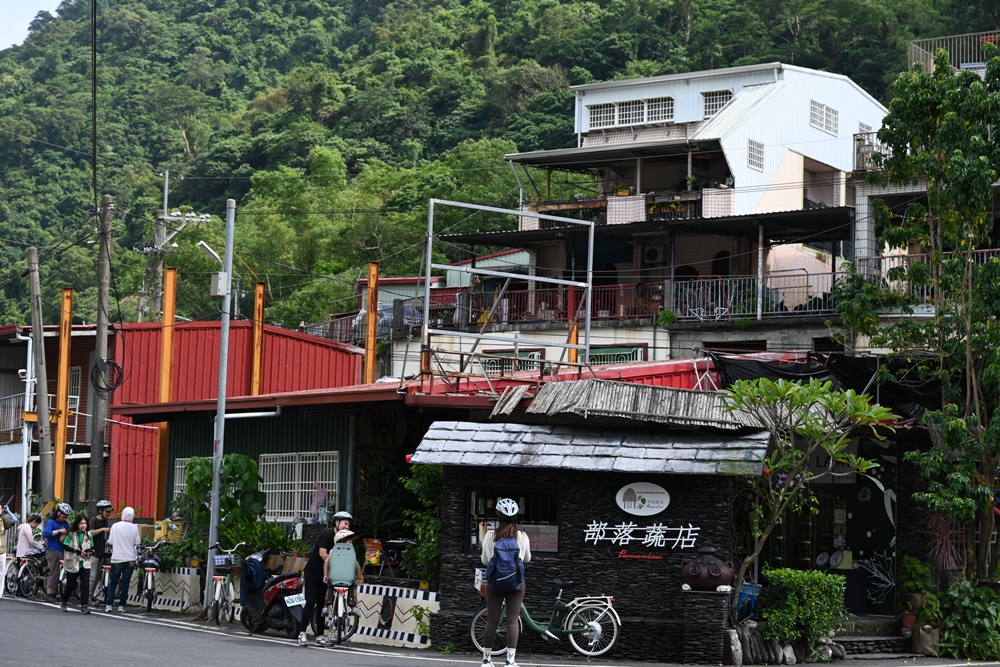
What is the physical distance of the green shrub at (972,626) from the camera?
17969 millimetres

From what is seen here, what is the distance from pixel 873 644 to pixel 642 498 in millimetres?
3947

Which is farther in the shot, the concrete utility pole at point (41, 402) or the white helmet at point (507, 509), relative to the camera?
the concrete utility pole at point (41, 402)

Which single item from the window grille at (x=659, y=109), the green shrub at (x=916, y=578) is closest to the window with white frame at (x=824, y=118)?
the window grille at (x=659, y=109)

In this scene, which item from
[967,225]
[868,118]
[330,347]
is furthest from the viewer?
[868,118]

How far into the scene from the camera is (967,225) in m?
19.6

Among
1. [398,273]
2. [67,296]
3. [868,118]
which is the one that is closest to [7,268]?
[398,273]

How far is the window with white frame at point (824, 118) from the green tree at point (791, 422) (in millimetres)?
25752

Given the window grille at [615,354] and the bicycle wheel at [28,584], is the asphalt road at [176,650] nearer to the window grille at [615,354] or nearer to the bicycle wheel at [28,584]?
the bicycle wheel at [28,584]

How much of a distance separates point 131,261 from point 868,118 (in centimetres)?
3631

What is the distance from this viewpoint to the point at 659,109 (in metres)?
46.2

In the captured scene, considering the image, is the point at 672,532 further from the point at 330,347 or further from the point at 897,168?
the point at 330,347

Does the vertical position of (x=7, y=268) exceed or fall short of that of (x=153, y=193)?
it falls short

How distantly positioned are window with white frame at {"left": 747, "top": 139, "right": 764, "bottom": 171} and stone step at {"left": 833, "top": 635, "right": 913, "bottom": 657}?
71.0 feet

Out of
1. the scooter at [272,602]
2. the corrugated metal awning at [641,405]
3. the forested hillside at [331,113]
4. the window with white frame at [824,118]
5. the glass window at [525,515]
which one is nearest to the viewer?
the corrugated metal awning at [641,405]
